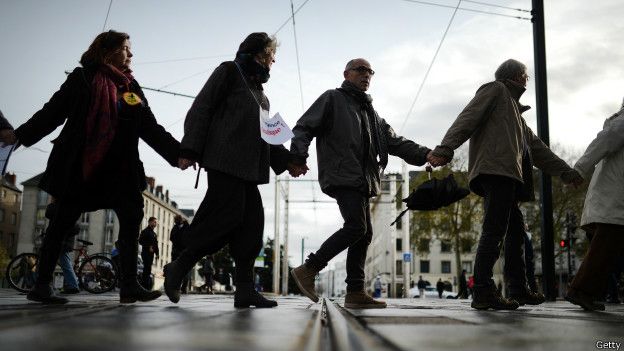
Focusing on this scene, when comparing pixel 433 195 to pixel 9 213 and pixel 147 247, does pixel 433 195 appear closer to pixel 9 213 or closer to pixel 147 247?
pixel 147 247

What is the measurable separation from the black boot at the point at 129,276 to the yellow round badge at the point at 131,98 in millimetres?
997

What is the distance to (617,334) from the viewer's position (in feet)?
7.23

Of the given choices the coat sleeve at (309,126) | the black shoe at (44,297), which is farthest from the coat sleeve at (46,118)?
the coat sleeve at (309,126)

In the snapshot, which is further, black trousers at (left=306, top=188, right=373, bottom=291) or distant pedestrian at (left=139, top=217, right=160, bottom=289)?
distant pedestrian at (left=139, top=217, right=160, bottom=289)

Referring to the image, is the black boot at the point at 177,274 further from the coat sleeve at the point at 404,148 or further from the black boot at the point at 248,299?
the coat sleeve at the point at 404,148

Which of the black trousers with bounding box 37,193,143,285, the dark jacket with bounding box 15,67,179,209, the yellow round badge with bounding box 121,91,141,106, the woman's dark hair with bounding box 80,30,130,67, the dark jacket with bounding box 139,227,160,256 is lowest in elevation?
the black trousers with bounding box 37,193,143,285

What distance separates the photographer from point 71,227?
431cm

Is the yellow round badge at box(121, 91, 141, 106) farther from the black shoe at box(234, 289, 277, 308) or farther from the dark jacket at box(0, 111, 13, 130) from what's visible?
the black shoe at box(234, 289, 277, 308)

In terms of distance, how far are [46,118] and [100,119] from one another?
38 centimetres

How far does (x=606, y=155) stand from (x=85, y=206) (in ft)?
13.5

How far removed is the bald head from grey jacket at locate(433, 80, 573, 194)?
32.9 inches

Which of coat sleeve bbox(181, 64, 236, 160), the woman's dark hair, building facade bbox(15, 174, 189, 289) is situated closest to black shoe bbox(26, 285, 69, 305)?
coat sleeve bbox(181, 64, 236, 160)

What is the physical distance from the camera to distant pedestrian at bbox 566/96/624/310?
4.75 m

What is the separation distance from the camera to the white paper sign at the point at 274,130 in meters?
4.17
